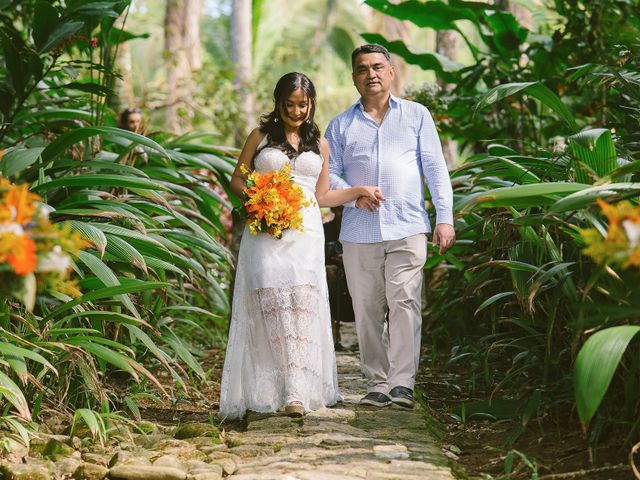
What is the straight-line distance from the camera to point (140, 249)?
14.8 ft

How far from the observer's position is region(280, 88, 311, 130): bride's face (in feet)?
15.3

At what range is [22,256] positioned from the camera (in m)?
2.52

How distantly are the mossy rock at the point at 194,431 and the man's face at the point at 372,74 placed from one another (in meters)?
2.03

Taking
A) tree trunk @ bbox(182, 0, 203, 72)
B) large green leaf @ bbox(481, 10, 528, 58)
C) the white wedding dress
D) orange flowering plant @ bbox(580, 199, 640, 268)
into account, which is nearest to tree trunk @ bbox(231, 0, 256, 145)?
tree trunk @ bbox(182, 0, 203, 72)

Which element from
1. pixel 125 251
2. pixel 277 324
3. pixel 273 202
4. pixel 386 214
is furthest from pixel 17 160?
pixel 386 214

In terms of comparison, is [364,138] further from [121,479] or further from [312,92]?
[121,479]

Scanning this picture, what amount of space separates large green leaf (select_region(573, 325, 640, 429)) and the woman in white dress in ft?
6.51

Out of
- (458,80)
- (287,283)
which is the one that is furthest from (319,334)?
(458,80)

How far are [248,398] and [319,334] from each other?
0.49 meters

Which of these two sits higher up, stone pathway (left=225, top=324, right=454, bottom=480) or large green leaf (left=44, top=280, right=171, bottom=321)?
large green leaf (left=44, top=280, right=171, bottom=321)

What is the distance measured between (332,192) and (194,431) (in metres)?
1.55

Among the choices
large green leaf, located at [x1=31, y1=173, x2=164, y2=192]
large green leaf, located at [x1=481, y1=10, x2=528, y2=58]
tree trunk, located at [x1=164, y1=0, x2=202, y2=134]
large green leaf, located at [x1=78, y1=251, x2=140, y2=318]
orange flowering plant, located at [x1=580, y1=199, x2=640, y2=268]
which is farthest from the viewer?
tree trunk, located at [x1=164, y1=0, x2=202, y2=134]

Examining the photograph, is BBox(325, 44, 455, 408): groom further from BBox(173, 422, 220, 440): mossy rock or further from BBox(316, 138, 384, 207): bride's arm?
BBox(173, 422, 220, 440): mossy rock

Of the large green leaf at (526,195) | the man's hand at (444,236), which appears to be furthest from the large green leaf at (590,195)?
the man's hand at (444,236)
